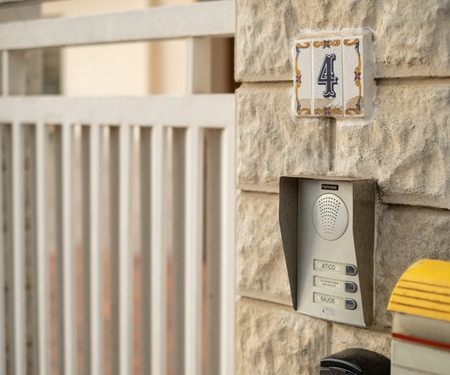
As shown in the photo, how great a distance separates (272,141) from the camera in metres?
1.73

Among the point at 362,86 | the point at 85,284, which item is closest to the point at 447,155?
the point at 362,86

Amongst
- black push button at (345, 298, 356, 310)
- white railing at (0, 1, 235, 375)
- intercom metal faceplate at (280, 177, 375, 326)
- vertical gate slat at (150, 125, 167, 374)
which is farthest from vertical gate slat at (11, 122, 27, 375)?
black push button at (345, 298, 356, 310)

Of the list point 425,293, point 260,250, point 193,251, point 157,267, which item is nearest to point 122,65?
point 157,267

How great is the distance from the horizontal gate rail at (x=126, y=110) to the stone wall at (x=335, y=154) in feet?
1.32

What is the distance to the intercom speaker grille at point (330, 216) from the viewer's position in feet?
5.27

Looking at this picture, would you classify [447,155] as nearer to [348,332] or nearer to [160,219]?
[348,332]

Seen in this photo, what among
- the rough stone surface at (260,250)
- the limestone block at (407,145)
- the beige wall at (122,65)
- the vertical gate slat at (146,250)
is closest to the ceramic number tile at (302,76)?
the limestone block at (407,145)

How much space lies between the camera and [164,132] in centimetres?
238

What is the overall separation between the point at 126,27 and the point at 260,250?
1064 millimetres

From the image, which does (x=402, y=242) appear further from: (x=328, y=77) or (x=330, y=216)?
(x=328, y=77)

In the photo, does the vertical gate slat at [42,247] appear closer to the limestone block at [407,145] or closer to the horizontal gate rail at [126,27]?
the horizontal gate rail at [126,27]

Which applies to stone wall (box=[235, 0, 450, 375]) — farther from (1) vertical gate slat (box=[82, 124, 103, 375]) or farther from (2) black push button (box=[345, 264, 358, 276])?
(1) vertical gate slat (box=[82, 124, 103, 375])

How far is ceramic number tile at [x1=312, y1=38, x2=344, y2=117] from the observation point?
159cm

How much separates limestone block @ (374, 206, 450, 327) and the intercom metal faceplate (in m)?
0.02
